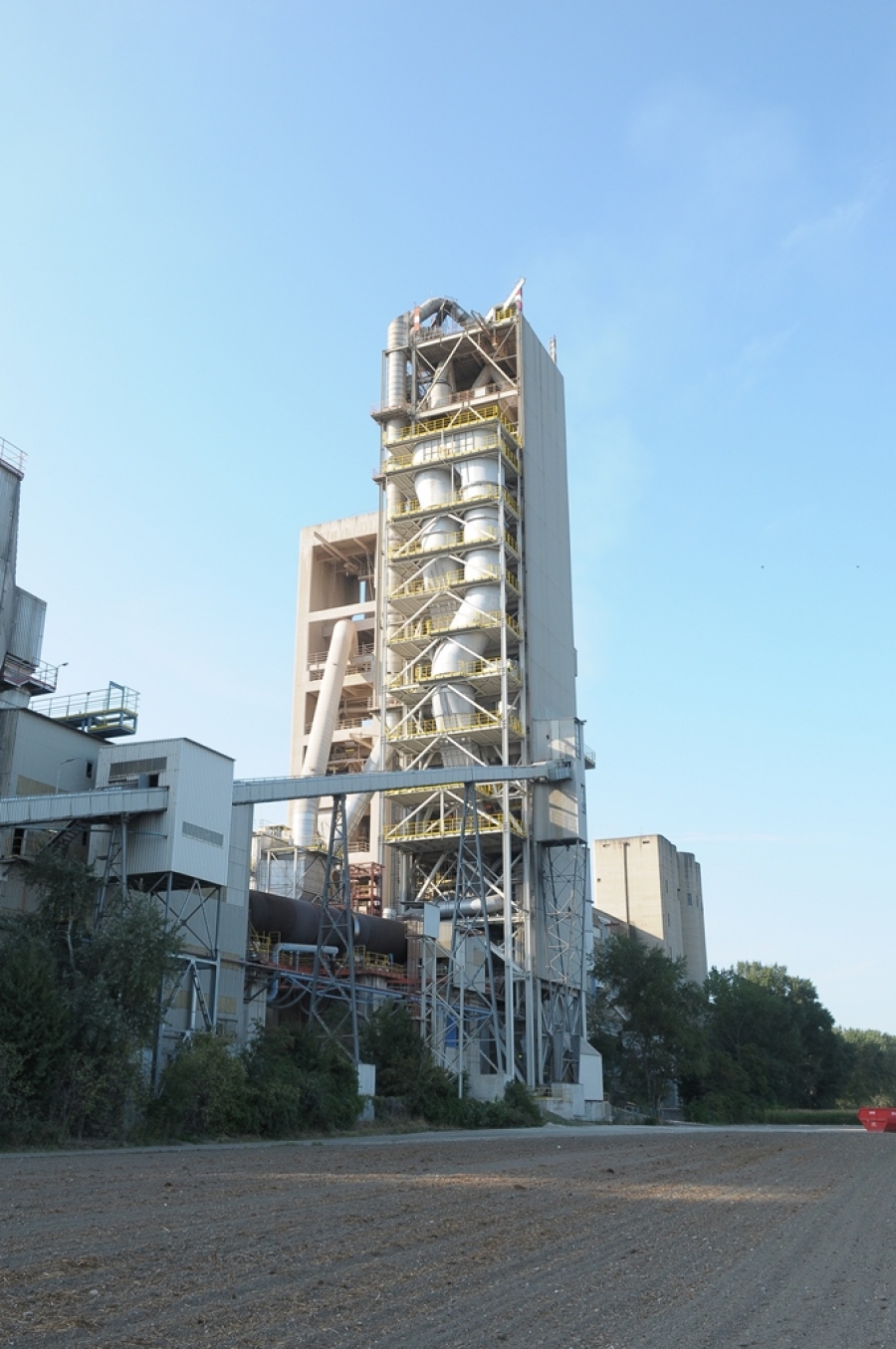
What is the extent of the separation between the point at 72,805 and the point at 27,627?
14306 millimetres

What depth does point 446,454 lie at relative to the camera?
59188 millimetres

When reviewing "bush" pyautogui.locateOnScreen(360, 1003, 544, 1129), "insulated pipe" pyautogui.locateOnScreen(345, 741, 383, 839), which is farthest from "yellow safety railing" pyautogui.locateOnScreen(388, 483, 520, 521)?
"bush" pyautogui.locateOnScreen(360, 1003, 544, 1129)

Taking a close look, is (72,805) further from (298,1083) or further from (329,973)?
(329,973)

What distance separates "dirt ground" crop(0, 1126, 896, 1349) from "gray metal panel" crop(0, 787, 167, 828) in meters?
11.4

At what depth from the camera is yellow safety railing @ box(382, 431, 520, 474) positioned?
190 ft

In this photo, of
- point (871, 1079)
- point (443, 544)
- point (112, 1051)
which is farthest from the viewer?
point (871, 1079)

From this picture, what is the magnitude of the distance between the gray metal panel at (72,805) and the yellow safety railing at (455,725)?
2454cm

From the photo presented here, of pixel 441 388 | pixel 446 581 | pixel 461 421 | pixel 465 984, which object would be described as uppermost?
pixel 441 388

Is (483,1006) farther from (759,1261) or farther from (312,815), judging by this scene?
(759,1261)

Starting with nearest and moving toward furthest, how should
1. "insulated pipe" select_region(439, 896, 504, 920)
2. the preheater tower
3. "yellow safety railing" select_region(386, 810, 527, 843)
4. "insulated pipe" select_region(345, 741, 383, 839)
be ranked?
"insulated pipe" select_region(439, 896, 504, 920) < the preheater tower < "yellow safety railing" select_region(386, 810, 527, 843) < "insulated pipe" select_region(345, 741, 383, 839)

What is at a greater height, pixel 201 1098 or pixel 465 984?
pixel 465 984

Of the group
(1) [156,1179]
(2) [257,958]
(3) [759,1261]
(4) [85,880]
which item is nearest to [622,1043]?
(2) [257,958]

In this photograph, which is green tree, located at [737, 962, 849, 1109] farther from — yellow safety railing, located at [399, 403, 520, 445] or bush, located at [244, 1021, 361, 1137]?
bush, located at [244, 1021, 361, 1137]

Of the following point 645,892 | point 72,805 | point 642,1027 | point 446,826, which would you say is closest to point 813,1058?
point 645,892
